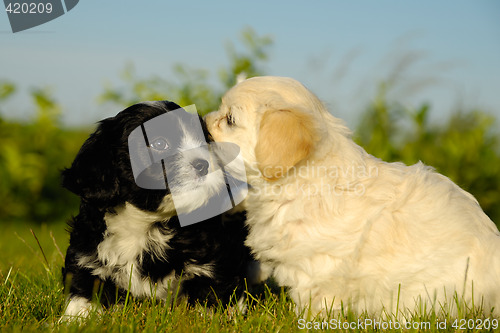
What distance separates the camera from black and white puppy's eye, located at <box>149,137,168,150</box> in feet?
10.6

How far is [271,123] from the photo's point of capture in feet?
9.73

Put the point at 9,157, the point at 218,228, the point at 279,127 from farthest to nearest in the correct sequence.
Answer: the point at 9,157
the point at 218,228
the point at 279,127

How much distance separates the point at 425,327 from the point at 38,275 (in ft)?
10.5

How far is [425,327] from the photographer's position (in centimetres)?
264

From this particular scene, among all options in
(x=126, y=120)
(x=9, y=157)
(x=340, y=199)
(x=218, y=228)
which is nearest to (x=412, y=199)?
(x=340, y=199)

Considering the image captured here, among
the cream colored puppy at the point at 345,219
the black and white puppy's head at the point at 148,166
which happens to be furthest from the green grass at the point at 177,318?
the black and white puppy's head at the point at 148,166

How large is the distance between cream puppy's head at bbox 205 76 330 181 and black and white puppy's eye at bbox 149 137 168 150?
0.34 metres

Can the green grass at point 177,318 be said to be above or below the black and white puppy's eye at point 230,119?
below

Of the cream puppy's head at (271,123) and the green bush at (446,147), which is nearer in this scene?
the cream puppy's head at (271,123)

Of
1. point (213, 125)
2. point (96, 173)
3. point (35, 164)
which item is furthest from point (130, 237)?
point (35, 164)

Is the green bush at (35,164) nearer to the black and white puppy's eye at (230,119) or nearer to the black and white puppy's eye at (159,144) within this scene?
the black and white puppy's eye at (159,144)

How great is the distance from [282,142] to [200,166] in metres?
0.58

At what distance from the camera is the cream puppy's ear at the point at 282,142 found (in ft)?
9.64

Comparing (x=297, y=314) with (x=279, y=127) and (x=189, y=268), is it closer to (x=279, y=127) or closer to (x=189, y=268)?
(x=189, y=268)
